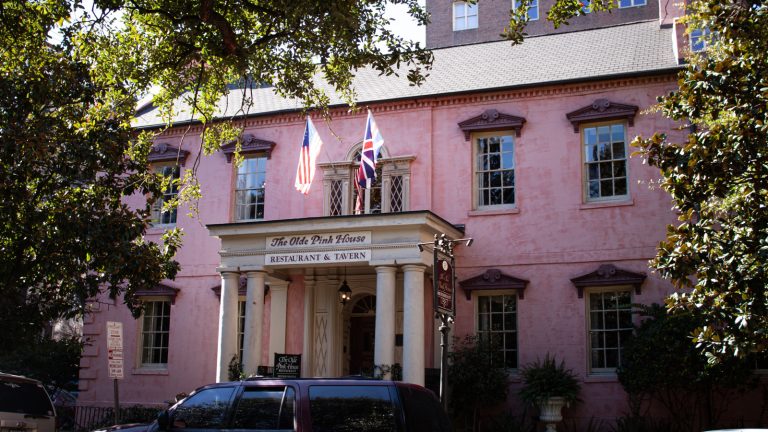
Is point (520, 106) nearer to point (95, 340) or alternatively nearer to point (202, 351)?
point (202, 351)

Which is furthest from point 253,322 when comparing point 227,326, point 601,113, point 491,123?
point 601,113

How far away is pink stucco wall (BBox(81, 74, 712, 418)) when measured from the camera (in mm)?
18109

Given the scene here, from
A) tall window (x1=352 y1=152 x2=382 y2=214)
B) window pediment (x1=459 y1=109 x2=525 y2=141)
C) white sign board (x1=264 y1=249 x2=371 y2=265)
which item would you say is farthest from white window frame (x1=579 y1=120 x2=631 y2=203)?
white sign board (x1=264 y1=249 x2=371 y2=265)

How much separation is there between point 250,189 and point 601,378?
1038 cm

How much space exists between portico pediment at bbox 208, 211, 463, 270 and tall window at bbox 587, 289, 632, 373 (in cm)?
366

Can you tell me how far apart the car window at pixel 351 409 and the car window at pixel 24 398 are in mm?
6040

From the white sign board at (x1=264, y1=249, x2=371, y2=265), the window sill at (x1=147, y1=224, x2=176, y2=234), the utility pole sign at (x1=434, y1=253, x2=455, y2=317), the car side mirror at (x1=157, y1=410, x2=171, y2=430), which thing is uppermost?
the window sill at (x1=147, y1=224, x2=176, y2=234)

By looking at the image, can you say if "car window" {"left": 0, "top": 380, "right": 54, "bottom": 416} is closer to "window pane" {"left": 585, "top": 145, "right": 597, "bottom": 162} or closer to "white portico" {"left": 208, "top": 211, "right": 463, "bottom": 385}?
"white portico" {"left": 208, "top": 211, "right": 463, "bottom": 385}

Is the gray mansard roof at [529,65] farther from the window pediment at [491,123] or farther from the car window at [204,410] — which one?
the car window at [204,410]

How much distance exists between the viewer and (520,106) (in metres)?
19.6

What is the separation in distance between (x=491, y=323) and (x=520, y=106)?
5.35m

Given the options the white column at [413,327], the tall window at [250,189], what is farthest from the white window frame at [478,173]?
the tall window at [250,189]

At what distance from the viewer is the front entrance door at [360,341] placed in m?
20.7

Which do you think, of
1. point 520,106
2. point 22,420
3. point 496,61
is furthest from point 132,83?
point 496,61
